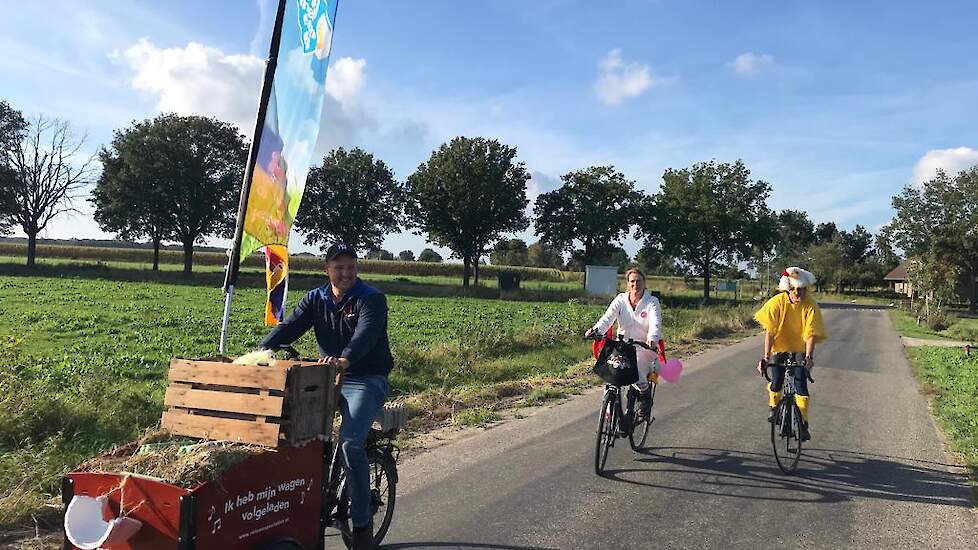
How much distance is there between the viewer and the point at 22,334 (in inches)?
593

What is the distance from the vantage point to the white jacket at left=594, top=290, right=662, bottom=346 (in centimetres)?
679

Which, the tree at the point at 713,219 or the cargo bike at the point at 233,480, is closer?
the cargo bike at the point at 233,480

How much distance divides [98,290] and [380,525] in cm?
3325

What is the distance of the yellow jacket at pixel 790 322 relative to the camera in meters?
6.68

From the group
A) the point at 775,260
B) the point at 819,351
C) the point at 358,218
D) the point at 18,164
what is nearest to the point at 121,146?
the point at 18,164

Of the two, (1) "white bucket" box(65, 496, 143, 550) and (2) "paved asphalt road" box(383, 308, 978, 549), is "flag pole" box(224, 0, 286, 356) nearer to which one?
(1) "white bucket" box(65, 496, 143, 550)

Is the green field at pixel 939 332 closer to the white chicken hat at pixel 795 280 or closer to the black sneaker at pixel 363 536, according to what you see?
the white chicken hat at pixel 795 280

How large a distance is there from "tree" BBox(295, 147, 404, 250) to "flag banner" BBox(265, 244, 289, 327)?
57.6 m

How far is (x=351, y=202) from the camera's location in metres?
63.3

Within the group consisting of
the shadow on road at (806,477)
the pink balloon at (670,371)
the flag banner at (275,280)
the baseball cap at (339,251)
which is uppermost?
the baseball cap at (339,251)

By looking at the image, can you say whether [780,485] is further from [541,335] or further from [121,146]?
[121,146]

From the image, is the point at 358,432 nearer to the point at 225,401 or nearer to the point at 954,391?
the point at 225,401

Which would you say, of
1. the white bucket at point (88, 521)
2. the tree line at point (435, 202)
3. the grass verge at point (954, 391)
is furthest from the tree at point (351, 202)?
the white bucket at point (88, 521)

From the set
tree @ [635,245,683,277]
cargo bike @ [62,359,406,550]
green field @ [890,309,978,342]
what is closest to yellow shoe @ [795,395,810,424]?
cargo bike @ [62,359,406,550]
